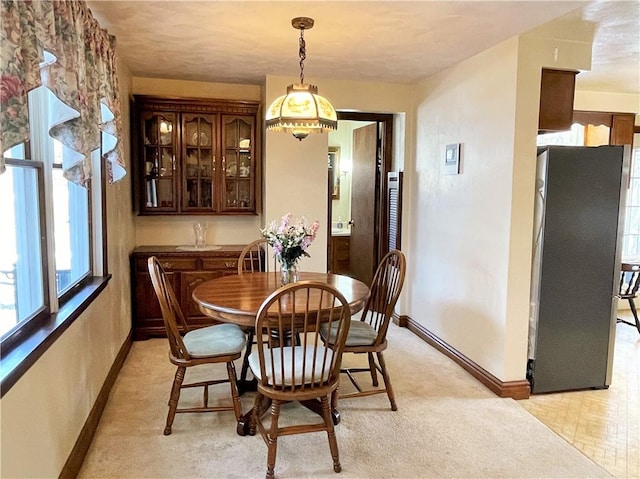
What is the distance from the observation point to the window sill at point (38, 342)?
1540mm

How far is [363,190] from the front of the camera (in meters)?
5.51

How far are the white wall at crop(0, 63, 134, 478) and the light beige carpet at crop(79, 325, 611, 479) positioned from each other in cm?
27

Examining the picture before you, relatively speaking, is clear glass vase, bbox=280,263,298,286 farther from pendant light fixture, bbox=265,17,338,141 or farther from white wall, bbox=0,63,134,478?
white wall, bbox=0,63,134,478

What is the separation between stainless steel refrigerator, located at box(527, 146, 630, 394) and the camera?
3.14 meters

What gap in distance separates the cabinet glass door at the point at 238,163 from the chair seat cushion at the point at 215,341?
1.85 metres

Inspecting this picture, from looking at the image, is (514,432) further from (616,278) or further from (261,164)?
(261,164)

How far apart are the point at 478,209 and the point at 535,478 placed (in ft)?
6.02

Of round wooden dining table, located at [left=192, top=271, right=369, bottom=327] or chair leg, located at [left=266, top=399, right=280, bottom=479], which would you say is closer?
chair leg, located at [left=266, top=399, right=280, bottom=479]

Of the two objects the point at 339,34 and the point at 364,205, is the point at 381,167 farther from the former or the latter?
the point at 339,34

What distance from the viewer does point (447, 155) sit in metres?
3.90

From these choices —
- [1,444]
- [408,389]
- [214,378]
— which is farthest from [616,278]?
[1,444]

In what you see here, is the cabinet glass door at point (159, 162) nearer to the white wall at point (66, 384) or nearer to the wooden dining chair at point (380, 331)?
the white wall at point (66, 384)

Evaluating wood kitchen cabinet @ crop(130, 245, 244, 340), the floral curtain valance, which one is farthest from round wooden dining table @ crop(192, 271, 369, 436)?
wood kitchen cabinet @ crop(130, 245, 244, 340)

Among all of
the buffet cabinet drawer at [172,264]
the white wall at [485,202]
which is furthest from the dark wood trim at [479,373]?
the buffet cabinet drawer at [172,264]
